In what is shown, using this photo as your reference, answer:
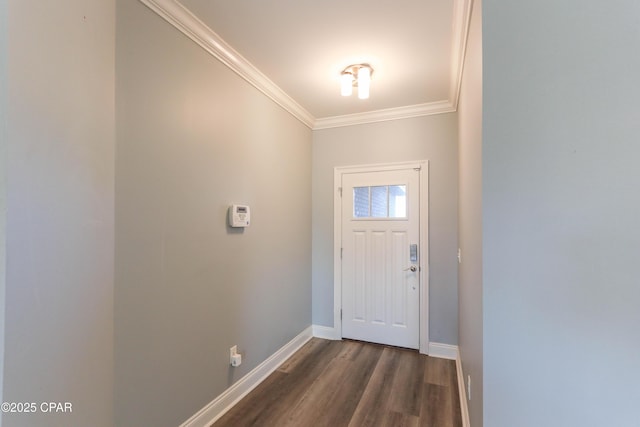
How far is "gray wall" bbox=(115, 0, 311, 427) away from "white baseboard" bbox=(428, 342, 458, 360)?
164cm


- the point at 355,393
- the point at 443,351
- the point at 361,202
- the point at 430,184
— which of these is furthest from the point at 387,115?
the point at 355,393

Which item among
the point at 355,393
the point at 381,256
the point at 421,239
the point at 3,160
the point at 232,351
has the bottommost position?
the point at 355,393

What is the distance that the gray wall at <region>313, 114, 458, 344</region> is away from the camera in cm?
297

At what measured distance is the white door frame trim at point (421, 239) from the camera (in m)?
3.03

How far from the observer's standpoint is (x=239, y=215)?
2197 mm

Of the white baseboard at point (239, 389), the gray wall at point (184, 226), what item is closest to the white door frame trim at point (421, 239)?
the white baseboard at point (239, 389)

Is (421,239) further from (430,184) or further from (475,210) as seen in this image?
(475,210)

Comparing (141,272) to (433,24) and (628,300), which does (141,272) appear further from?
(433,24)

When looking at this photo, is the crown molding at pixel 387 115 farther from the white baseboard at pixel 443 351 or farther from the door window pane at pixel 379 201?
the white baseboard at pixel 443 351

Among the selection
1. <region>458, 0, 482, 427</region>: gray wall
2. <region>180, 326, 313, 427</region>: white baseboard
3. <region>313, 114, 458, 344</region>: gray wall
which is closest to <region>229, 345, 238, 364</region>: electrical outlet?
<region>180, 326, 313, 427</region>: white baseboard

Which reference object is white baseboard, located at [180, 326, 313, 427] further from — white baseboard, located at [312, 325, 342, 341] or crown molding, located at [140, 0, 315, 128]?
crown molding, located at [140, 0, 315, 128]

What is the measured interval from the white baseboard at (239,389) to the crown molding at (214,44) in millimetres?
2444

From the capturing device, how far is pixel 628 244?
948mm

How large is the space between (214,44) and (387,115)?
6.48 ft
